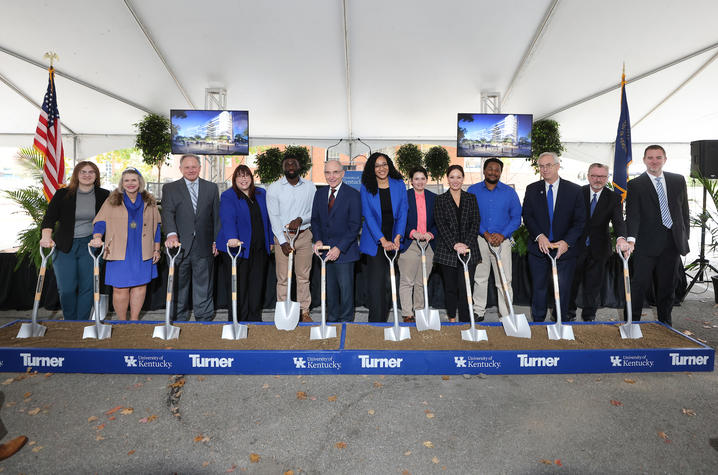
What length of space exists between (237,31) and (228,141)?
213 cm

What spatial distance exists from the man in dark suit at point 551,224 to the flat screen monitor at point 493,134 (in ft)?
15.0

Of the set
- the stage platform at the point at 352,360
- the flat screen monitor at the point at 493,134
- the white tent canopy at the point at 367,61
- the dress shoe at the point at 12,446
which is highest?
the white tent canopy at the point at 367,61

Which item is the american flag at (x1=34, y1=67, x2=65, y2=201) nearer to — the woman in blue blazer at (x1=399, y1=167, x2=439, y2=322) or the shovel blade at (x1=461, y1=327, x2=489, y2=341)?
the woman in blue blazer at (x1=399, y1=167, x2=439, y2=322)

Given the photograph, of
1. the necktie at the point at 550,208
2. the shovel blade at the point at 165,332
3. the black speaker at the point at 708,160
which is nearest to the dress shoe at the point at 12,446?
the shovel blade at the point at 165,332

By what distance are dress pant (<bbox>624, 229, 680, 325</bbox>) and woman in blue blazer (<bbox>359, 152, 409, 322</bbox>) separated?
2.48 m

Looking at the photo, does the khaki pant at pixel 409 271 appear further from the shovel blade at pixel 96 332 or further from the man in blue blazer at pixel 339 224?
the shovel blade at pixel 96 332

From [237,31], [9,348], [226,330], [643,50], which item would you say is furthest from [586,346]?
[237,31]

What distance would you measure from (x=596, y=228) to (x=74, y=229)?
5265 mm

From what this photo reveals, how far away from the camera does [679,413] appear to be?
2.73 meters

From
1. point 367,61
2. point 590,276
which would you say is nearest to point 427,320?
point 590,276

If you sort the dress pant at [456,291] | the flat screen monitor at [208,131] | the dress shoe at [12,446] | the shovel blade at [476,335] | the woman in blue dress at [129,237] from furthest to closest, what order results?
1. the flat screen monitor at [208,131]
2. the dress pant at [456,291]
3. the woman in blue dress at [129,237]
4. the shovel blade at [476,335]
5. the dress shoe at [12,446]

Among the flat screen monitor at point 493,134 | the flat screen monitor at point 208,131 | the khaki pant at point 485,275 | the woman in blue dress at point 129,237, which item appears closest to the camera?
the woman in blue dress at point 129,237

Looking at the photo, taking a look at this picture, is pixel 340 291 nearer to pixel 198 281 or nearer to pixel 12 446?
pixel 198 281

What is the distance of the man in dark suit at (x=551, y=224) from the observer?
13.2ft
